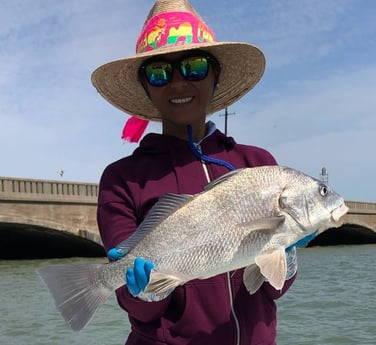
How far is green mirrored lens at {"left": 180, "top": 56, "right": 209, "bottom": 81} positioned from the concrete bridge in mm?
18297

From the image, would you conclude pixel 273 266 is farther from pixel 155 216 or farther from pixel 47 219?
pixel 47 219

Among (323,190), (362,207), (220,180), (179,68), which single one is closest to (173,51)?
(179,68)

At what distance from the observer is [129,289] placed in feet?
6.51

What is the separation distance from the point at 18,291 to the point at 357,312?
7.34m

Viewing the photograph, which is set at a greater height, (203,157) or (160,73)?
(160,73)

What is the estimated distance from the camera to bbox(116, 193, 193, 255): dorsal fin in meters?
2.04

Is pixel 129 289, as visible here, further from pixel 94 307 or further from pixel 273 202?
pixel 273 202

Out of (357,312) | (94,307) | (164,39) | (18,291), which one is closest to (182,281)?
(94,307)

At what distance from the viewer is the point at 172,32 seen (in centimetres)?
241

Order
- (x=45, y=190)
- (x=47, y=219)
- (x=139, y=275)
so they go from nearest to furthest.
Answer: (x=139, y=275), (x=47, y=219), (x=45, y=190)

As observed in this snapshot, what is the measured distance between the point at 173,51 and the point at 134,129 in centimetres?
75

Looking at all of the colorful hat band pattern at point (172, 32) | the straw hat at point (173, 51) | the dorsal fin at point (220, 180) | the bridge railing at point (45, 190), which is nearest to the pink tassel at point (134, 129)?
the straw hat at point (173, 51)

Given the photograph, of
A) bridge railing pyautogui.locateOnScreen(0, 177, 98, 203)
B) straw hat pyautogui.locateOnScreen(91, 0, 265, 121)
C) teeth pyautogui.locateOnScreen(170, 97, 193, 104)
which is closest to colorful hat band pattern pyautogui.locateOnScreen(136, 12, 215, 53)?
straw hat pyautogui.locateOnScreen(91, 0, 265, 121)

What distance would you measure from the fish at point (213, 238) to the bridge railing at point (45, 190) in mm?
18542
